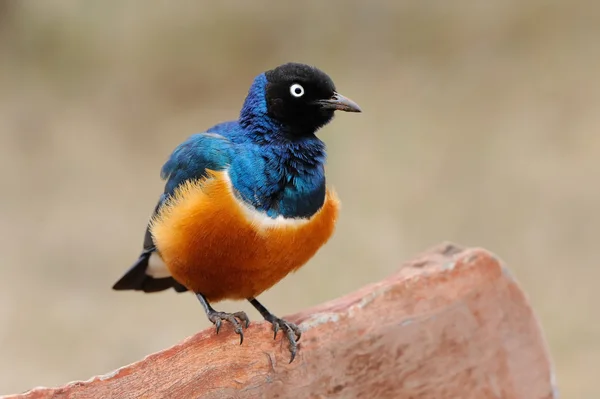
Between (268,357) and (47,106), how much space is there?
16.5ft

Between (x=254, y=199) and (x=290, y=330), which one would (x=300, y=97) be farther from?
(x=290, y=330)

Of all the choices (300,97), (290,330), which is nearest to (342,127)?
(300,97)

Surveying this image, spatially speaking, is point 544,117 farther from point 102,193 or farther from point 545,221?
point 102,193

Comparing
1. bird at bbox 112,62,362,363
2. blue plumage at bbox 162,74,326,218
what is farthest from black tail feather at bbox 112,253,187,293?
blue plumage at bbox 162,74,326,218

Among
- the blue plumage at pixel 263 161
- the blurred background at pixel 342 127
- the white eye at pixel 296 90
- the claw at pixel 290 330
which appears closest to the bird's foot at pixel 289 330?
the claw at pixel 290 330

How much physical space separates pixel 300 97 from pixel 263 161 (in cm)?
28

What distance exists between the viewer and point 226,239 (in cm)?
238

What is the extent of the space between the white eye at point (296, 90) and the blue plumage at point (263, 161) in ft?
0.39

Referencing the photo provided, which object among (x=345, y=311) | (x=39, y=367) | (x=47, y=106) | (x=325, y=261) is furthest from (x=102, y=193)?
(x=345, y=311)

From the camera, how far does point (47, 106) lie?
6.61 m

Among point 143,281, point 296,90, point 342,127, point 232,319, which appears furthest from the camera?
point 342,127

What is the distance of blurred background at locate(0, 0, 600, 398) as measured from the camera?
6.01 m

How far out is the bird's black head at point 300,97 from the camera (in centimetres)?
255

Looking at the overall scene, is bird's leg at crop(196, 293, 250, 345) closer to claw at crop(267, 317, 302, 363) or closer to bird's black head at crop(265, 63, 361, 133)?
claw at crop(267, 317, 302, 363)
